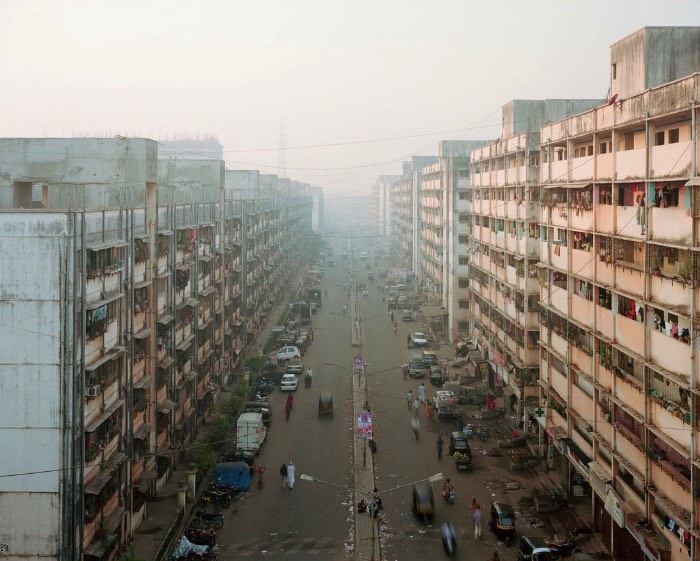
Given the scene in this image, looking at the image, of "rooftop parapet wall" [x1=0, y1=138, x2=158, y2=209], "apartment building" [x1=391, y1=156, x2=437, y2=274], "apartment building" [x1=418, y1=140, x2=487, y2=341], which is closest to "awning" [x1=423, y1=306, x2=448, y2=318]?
"apartment building" [x1=418, y1=140, x2=487, y2=341]

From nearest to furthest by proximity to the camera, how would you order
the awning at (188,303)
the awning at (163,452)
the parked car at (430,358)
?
the awning at (163,452) < the awning at (188,303) < the parked car at (430,358)

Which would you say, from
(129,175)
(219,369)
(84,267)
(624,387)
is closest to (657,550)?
(624,387)

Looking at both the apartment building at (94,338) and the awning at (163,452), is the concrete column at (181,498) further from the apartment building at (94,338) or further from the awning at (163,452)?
the awning at (163,452)

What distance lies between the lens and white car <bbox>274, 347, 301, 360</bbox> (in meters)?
45.7

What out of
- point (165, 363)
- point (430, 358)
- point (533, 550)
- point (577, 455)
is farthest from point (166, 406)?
point (430, 358)

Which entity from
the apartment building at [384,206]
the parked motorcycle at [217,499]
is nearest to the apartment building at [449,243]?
the parked motorcycle at [217,499]

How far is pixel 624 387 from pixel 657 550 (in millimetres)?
4096

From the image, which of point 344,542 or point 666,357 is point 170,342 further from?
point 666,357

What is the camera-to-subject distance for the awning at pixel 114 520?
19.2m

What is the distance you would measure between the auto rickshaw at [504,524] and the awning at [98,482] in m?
10.6

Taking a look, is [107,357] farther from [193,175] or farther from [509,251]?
[193,175]

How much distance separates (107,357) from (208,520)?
21.5 feet

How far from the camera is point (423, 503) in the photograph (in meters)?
23.1

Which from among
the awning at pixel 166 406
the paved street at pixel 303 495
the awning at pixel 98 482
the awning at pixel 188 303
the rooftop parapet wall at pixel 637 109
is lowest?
the paved street at pixel 303 495
